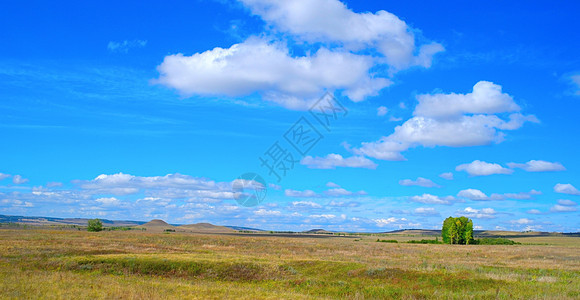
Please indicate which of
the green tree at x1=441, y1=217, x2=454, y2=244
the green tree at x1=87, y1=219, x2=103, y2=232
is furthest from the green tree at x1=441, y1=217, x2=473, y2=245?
the green tree at x1=87, y1=219, x2=103, y2=232

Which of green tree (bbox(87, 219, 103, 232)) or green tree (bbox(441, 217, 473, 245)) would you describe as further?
green tree (bbox(87, 219, 103, 232))

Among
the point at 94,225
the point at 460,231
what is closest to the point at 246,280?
the point at 460,231

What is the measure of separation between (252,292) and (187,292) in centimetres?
331

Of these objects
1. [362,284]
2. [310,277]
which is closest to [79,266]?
[310,277]

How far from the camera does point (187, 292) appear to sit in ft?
70.8

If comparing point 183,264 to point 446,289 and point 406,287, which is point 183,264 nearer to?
point 406,287

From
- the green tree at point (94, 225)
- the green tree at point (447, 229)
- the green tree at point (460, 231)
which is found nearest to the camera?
the green tree at point (460, 231)

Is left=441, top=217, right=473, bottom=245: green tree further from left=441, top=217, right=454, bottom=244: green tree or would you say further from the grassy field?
the grassy field

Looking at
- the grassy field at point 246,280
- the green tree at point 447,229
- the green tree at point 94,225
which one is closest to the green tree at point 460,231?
the green tree at point 447,229

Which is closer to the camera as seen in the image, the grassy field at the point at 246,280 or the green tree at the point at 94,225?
the grassy field at the point at 246,280

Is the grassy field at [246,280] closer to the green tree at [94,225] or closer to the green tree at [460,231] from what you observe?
the green tree at [460,231]

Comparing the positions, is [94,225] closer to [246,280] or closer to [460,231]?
[460,231]

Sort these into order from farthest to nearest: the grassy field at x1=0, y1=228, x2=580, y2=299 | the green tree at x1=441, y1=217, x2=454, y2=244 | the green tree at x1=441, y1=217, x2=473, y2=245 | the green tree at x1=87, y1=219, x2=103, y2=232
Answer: the green tree at x1=87, y1=219, x2=103, y2=232
the green tree at x1=441, y1=217, x2=454, y2=244
the green tree at x1=441, y1=217, x2=473, y2=245
the grassy field at x1=0, y1=228, x2=580, y2=299

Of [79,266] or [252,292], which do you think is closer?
[252,292]
